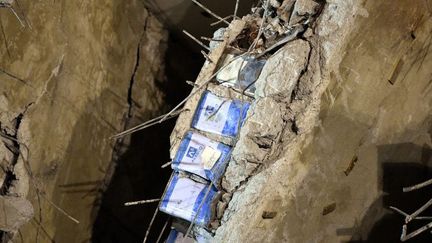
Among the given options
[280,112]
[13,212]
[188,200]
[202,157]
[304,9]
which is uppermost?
[304,9]

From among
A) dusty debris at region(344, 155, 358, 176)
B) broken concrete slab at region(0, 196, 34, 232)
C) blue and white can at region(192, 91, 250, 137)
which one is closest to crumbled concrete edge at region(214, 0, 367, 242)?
blue and white can at region(192, 91, 250, 137)

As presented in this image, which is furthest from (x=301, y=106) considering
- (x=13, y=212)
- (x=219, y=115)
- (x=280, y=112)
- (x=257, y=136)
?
(x=13, y=212)

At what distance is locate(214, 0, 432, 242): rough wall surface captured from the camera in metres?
1.77

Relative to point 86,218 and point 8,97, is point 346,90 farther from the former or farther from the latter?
point 86,218

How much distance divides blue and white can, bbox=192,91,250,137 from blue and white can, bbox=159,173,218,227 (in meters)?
0.22

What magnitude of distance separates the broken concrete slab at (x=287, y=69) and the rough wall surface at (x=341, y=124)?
0.03 feet

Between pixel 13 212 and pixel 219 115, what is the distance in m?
1.23

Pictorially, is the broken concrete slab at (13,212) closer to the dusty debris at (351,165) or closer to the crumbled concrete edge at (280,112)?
the crumbled concrete edge at (280,112)

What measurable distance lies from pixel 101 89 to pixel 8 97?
0.85 m

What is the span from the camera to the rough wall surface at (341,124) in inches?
69.6

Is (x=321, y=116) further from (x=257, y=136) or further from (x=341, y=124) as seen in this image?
(x=257, y=136)

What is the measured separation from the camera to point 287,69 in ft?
5.85

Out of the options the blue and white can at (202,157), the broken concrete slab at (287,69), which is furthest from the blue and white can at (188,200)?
the broken concrete slab at (287,69)

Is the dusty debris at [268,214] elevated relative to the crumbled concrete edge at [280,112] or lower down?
lower down
